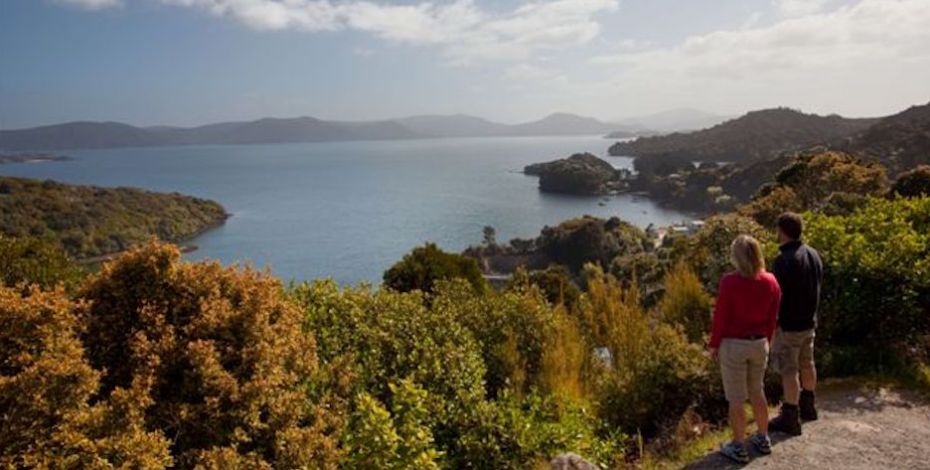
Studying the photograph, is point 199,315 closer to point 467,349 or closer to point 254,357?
point 254,357

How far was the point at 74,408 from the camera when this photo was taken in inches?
128

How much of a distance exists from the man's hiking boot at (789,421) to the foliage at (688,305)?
2581mm

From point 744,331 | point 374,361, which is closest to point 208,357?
point 374,361

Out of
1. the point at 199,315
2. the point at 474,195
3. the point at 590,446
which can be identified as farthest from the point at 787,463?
the point at 474,195

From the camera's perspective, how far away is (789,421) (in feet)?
16.1

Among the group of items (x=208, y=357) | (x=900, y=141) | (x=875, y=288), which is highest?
(x=900, y=141)

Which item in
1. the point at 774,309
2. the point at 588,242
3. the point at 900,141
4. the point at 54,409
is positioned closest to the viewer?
the point at 54,409

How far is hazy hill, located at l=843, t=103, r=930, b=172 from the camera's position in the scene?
8006 centimetres

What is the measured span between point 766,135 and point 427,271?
182848 mm

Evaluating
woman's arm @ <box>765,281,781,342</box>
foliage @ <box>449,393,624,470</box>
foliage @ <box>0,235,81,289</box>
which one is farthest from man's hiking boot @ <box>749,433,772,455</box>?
foliage @ <box>0,235,81,289</box>

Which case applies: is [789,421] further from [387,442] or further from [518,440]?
[387,442]

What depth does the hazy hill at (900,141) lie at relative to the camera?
263 feet

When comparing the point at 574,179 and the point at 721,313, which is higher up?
the point at 721,313

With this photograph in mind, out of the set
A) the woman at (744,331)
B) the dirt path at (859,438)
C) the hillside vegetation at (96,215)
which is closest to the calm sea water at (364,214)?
the hillside vegetation at (96,215)
